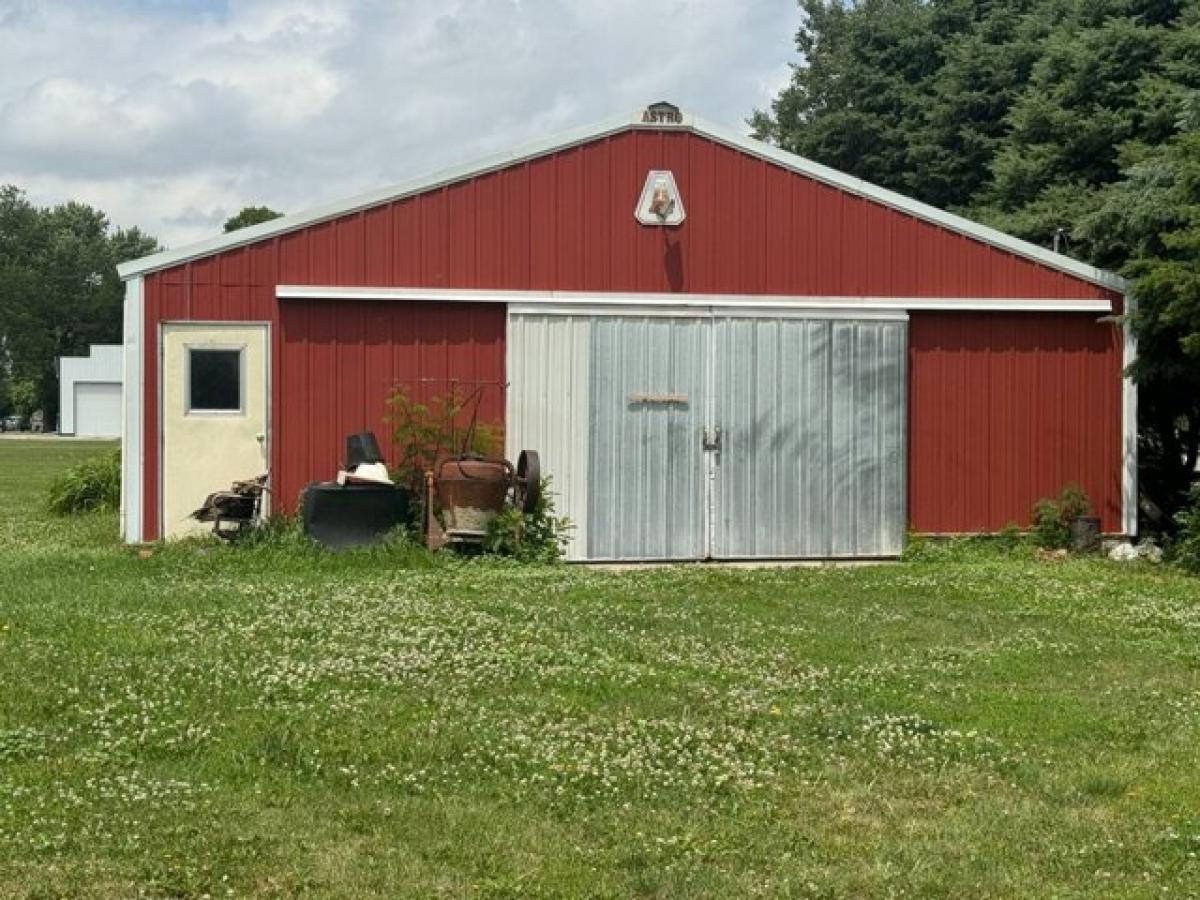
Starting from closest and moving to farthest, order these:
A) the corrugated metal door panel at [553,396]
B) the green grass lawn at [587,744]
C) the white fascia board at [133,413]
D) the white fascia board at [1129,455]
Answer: the green grass lawn at [587,744]
the white fascia board at [133,413]
the corrugated metal door panel at [553,396]
the white fascia board at [1129,455]

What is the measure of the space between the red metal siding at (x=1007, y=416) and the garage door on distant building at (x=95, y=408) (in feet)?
237

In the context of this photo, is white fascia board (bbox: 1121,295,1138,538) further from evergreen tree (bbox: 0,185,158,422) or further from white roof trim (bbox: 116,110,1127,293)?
evergreen tree (bbox: 0,185,158,422)

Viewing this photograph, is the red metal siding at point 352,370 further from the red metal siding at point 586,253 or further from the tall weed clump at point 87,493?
the tall weed clump at point 87,493

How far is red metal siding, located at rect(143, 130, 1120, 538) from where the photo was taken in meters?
14.5

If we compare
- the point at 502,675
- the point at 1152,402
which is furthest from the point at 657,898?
the point at 1152,402

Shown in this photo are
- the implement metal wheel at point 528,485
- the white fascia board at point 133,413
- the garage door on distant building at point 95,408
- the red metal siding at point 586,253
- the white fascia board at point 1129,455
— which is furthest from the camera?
the garage door on distant building at point 95,408

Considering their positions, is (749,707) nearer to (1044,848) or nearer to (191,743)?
(1044,848)

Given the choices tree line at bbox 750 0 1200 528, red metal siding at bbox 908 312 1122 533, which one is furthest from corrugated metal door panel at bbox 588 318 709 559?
tree line at bbox 750 0 1200 528

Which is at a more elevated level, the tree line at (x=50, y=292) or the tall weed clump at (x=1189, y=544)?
the tree line at (x=50, y=292)

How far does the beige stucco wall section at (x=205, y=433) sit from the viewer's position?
572 inches

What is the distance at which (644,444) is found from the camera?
14898 millimetres

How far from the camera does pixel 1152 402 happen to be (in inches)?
690

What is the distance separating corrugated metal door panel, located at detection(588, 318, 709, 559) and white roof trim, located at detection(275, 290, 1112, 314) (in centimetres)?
24

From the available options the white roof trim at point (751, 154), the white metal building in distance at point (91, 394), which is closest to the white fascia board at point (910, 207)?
the white roof trim at point (751, 154)
